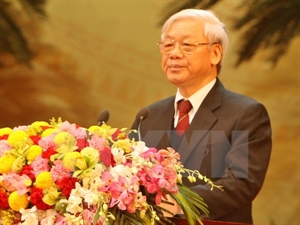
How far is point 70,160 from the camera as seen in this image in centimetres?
183

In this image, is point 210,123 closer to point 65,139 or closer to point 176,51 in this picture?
point 176,51

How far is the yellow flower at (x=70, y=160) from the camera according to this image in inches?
71.9

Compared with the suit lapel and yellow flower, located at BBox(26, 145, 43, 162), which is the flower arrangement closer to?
yellow flower, located at BBox(26, 145, 43, 162)

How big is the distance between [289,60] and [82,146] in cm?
338

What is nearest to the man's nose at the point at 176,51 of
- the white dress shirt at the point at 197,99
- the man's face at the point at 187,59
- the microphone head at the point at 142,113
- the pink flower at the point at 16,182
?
the man's face at the point at 187,59

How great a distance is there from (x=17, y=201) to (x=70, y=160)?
0.76 feet

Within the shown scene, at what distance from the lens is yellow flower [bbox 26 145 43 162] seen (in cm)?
192

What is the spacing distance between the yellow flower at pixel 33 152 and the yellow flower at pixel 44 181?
3.2 inches

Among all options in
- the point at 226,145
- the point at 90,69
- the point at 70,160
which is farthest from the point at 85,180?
the point at 90,69

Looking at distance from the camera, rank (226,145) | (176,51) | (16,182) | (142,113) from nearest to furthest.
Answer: (16,182) → (142,113) → (226,145) → (176,51)

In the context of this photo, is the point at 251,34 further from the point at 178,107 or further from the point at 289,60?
the point at 178,107

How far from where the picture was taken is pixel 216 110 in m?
3.14

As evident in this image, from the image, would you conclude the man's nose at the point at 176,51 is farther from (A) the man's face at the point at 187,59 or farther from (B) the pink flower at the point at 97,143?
(B) the pink flower at the point at 97,143

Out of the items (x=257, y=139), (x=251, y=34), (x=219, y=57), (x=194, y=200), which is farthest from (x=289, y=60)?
(x=194, y=200)
